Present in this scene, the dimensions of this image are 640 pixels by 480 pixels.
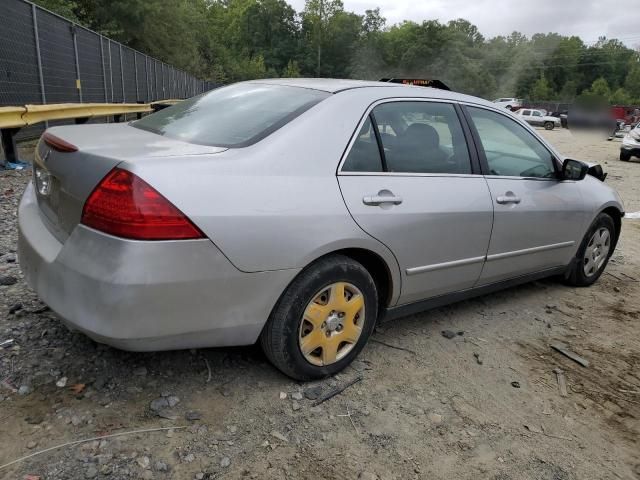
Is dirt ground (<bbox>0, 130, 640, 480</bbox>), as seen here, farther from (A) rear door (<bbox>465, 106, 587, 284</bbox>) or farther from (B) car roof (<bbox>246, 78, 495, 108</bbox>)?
(B) car roof (<bbox>246, 78, 495, 108</bbox>)

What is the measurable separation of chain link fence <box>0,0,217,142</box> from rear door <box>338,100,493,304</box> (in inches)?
258

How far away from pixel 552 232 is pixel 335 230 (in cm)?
217

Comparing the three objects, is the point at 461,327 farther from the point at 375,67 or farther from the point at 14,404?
the point at 375,67

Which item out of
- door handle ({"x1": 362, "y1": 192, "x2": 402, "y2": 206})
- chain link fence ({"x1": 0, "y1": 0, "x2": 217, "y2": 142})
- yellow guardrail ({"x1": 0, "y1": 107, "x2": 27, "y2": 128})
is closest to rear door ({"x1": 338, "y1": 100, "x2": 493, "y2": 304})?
door handle ({"x1": 362, "y1": 192, "x2": 402, "y2": 206})

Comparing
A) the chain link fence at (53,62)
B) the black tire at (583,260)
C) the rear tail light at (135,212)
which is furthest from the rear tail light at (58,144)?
the chain link fence at (53,62)

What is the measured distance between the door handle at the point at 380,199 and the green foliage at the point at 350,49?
26.2m

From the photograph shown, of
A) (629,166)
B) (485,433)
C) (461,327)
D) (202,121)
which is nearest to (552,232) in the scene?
(461,327)

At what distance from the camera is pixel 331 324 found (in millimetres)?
2684

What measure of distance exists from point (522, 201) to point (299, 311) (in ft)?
6.32

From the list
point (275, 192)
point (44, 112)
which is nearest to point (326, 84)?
point (275, 192)

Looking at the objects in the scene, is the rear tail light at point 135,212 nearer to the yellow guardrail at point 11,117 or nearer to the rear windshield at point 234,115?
the rear windshield at point 234,115

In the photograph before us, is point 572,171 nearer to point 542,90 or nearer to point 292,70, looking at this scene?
point 542,90

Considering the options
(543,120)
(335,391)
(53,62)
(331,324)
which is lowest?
(543,120)

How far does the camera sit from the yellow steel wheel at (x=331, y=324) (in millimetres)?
2604
